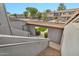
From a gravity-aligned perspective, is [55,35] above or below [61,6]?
below

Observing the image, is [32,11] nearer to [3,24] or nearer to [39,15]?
[39,15]

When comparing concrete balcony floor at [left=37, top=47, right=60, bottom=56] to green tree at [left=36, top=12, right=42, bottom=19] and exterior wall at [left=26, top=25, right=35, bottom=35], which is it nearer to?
exterior wall at [left=26, top=25, right=35, bottom=35]

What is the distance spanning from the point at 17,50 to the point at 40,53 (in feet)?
0.86

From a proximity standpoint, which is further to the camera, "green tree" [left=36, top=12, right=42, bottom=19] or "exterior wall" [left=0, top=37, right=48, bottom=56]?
"green tree" [left=36, top=12, right=42, bottom=19]

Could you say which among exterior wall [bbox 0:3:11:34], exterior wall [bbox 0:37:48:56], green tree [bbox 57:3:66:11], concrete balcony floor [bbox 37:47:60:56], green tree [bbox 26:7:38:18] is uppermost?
green tree [bbox 57:3:66:11]

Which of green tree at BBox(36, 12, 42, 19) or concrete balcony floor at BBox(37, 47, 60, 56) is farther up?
green tree at BBox(36, 12, 42, 19)

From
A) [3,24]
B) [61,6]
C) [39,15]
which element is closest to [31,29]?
[39,15]

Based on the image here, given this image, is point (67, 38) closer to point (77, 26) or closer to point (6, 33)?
point (77, 26)

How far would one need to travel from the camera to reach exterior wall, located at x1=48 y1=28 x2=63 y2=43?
173cm

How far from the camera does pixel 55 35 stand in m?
1.75

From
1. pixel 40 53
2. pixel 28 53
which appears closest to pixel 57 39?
pixel 40 53

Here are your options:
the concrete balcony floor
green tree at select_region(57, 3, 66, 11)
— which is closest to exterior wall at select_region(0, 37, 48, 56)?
the concrete balcony floor

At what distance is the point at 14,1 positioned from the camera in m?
1.78

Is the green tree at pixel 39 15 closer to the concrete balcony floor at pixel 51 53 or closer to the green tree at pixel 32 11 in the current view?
the green tree at pixel 32 11
